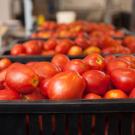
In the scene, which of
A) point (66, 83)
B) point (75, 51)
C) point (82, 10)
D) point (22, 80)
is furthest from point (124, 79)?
point (82, 10)

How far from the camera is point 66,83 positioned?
2.93 ft

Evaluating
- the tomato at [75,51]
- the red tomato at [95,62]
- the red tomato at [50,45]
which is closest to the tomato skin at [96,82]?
the red tomato at [95,62]

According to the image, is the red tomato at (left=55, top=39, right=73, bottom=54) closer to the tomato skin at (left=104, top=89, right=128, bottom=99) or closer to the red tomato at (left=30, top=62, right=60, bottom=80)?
the red tomato at (left=30, top=62, right=60, bottom=80)

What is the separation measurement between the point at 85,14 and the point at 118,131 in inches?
198

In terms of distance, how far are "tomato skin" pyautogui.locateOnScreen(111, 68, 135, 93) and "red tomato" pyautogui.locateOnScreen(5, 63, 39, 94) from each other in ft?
0.77

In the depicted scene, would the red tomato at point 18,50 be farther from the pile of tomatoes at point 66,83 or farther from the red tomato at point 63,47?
the pile of tomatoes at point 66,83

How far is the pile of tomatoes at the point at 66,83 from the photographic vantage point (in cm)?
89

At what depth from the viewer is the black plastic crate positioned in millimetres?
793

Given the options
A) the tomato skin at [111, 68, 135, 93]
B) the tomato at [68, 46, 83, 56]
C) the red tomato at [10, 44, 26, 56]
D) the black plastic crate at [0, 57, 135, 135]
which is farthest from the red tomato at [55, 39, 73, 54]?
the black plastic crate at [0, 57, 135, 135]

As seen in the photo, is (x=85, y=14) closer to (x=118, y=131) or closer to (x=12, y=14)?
(x=12, y=14)

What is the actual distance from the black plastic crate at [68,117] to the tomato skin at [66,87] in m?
0.08

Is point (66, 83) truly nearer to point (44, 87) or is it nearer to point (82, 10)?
point (44, 87)

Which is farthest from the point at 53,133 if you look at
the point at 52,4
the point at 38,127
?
the point at 52,4

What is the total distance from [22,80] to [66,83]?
13 centimetres
